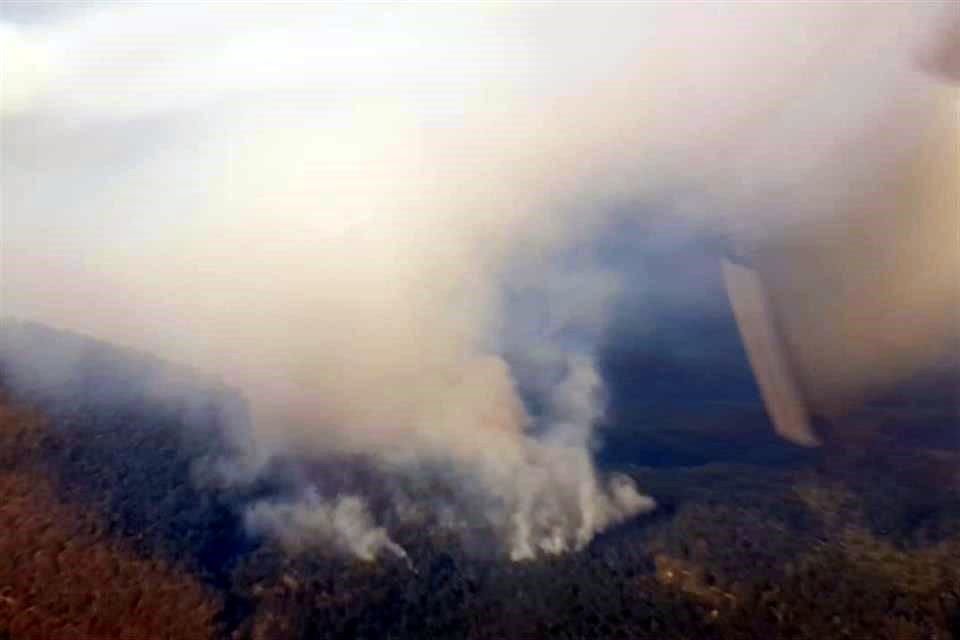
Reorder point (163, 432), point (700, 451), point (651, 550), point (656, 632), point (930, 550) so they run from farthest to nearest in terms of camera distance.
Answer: point (163, 432)
point (700, 451)
point (651, 550)
point (930, 550)
point (656, 632)

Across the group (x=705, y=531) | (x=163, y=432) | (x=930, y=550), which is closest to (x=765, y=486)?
(x=705, y=531)

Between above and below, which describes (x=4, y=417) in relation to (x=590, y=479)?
above

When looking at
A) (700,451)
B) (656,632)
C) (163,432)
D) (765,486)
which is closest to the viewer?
(656,632)

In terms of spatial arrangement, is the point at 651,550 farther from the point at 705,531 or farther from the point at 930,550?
the point at 930,550

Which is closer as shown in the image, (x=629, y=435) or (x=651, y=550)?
(x=651, y=550)

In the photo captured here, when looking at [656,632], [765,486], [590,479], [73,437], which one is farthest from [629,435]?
[73,437]

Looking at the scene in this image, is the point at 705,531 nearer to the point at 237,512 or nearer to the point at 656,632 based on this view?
the point at 656,632
